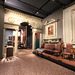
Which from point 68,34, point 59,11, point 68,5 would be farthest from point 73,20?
point 59,11

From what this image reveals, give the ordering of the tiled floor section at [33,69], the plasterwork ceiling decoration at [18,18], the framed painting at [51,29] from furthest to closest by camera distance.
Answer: the framed painting at [51,29] < the plasterwork ceiling decoration at [18,18] < the tiled floor section at [33,69]

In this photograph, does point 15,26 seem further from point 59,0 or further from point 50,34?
point 59,0

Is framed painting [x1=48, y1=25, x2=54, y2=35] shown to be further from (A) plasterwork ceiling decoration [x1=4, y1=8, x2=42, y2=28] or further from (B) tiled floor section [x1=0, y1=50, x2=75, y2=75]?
(B) tiled floor section [x1=0, y1=50, x2=75, y2=75]

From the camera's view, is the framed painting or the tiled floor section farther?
the framed painting

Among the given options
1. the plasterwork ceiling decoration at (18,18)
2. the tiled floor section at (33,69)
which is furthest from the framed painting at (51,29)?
the tiled floor section at (33,69)

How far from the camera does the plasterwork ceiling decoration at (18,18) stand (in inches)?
205

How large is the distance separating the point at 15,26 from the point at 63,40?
185 inches

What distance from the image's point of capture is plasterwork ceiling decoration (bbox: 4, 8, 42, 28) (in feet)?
17.1

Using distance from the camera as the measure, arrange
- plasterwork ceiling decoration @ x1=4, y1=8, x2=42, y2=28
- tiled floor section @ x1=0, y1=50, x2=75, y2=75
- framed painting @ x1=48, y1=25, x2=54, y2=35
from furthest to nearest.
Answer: framed painting @ x1=48, y1=25, x2=54, y2=35, plasterwork ceiling decoration @ x1=4, y1=8, x2=42, y2=28, tiled floor section @ x1=0, y1=50, x2=75, y2=75

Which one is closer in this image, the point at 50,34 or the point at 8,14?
the point at 8,14

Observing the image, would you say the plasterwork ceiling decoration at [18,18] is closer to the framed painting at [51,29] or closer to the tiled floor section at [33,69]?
the framed painting at [51,29]

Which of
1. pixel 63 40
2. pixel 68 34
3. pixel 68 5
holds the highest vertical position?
pixel 68 5

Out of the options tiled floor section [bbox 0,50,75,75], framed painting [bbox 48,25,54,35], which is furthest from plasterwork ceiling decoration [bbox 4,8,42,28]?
tiled floor section [bbox 0,50,75,75]

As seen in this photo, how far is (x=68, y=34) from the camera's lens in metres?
4.31
